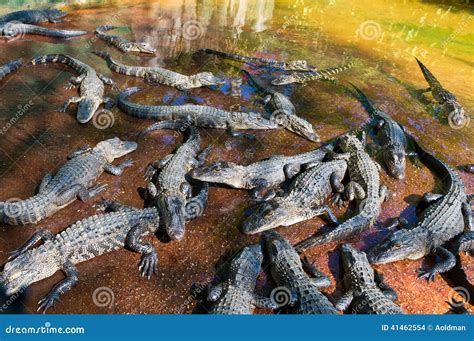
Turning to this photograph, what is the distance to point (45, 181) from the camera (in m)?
4.74

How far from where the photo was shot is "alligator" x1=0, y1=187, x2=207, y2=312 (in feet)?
11.9

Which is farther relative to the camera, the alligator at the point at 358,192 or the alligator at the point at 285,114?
the alligator at the point at 285,114

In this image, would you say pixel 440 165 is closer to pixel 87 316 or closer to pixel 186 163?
pixel 186 163

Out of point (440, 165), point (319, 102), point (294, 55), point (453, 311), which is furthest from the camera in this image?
point (294, 55)

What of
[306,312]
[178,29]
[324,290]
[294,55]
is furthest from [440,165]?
[178,29]

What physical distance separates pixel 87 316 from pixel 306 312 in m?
1.94

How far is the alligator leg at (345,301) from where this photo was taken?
364 centimetres

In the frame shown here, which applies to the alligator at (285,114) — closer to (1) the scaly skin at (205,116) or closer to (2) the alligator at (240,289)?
(1) the scaly skin at (205,116)

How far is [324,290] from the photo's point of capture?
12.7ft

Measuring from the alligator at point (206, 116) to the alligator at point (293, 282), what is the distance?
2606mm

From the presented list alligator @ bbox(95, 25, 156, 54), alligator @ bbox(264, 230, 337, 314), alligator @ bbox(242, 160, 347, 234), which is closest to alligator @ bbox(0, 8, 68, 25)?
alligator @ bbox(95, 25, 156, 54)

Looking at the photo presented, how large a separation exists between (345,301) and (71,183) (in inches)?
139

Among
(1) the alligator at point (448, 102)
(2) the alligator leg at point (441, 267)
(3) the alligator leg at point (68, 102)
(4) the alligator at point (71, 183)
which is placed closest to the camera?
(2) the alligator leg at point (441, 267)

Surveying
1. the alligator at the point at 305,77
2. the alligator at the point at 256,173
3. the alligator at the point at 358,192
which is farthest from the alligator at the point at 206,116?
the alligator at the point at 305,77
